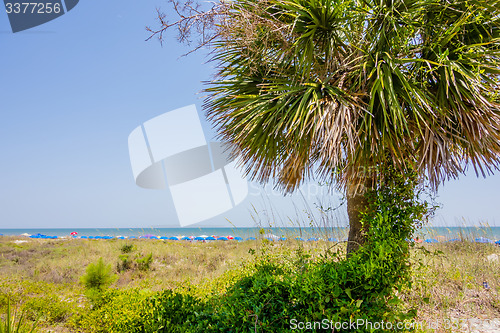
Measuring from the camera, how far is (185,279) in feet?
19.9

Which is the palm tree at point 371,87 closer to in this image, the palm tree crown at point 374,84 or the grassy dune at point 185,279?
the palm tree crown at point 374,84

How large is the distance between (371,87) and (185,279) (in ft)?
16.8

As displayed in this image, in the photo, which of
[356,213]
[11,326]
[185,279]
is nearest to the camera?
[11,326]

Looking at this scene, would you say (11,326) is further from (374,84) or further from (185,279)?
(374,84)

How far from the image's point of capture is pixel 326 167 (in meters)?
3.89

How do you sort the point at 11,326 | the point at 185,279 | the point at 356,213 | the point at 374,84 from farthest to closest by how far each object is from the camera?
the point at 185,279 → the point at 356,213 → the point at 11,326 → the point at 374,84

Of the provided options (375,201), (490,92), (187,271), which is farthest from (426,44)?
(187,271)

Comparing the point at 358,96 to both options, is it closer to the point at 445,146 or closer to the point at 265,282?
the point at 445,146

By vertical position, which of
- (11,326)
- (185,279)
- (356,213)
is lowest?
(185,279)

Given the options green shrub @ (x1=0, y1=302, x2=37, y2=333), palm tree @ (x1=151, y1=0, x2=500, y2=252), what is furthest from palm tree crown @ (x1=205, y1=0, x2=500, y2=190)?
green shrub @ (x1=0, y1=302, x2=37, y2=333)

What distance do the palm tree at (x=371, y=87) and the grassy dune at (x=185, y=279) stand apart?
111 centimetres

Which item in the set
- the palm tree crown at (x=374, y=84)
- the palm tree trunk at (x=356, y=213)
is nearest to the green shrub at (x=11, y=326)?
the palm tree crown at (x=374, y=84)

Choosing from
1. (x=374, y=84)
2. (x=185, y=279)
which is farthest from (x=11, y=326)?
(x=374, y=84)

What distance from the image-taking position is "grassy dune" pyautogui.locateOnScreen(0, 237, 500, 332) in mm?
3662
